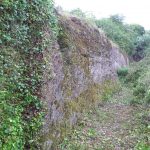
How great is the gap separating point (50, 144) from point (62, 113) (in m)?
1.86

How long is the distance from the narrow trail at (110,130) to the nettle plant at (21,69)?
→ 6.55 ft

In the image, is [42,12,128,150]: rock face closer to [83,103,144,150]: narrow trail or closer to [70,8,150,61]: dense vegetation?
[83,103,144,150]: narrow trail

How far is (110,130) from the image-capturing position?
1265 centimetres

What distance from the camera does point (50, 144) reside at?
9.04m

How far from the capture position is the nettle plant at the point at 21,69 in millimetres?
7559

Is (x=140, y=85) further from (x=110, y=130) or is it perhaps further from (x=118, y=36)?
(x=118, y=36)

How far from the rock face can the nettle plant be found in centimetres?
46

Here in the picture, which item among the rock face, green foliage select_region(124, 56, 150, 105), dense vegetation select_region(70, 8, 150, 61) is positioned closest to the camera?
the rock face

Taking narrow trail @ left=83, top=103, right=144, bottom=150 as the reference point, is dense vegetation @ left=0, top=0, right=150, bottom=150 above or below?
above

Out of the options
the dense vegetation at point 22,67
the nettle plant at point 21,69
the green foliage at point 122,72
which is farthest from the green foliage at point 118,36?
Answer: the nettle plant at point 21,69

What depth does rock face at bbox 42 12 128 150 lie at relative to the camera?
31.9ft

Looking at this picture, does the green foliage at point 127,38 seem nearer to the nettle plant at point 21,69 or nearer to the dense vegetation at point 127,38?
the dense vegetation at point 127,38

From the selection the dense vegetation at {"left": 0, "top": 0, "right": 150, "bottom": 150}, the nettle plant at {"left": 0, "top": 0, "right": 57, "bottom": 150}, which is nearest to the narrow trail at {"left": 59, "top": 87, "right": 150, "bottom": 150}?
the dense vegetation at {"left": 0, "top": 0, "right": 150, "bottom": 150}

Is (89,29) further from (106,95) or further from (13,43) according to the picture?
(13,43)
